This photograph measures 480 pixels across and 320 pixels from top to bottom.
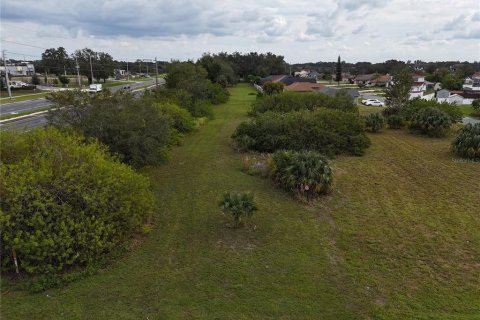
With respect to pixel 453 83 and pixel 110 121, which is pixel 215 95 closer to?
pixel 110 121

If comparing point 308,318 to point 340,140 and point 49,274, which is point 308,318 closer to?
point 49,274

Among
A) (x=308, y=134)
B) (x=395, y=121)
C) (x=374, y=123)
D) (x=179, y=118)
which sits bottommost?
(x=395, y=121)

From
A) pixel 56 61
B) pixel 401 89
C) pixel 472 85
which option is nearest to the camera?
pixel 401 89

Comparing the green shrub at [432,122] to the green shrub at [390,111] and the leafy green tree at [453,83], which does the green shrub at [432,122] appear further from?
the leafy green tree at [453,83]

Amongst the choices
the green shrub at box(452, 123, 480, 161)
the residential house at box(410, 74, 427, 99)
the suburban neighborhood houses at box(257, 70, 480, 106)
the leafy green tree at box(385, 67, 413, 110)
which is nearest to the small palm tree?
the green shrub at box(452, 123, 480, 161)

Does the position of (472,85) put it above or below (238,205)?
below

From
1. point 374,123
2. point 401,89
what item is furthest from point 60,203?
point 401,89
